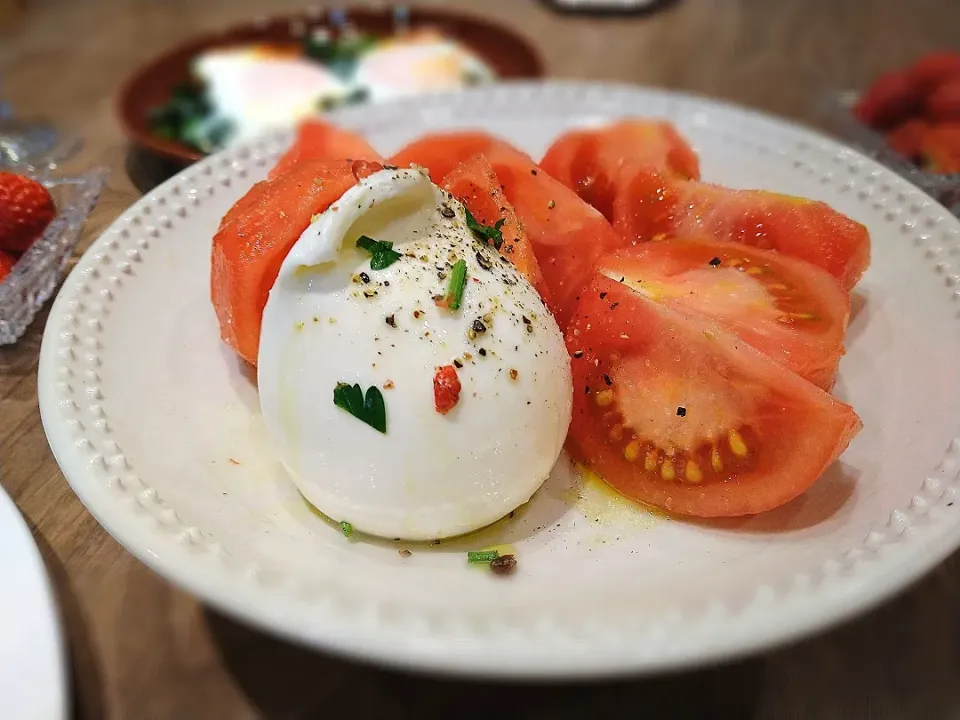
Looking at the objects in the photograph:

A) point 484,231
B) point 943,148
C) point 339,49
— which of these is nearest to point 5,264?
point 484,231

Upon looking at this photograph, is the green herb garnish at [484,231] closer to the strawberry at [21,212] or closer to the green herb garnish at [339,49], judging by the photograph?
the strawberry at [21,212]

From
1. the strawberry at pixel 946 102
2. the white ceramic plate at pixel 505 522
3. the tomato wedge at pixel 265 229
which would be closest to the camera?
the white ceramic plate at pixel 505 522

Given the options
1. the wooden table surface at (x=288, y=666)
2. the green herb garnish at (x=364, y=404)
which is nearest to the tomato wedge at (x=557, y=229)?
the green herb garnish at (x=364, y=404)

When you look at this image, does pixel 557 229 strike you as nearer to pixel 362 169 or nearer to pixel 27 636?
pixel 362 169

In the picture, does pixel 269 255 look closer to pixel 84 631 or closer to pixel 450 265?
pixel 450 265

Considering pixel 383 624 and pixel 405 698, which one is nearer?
pixel 383 624

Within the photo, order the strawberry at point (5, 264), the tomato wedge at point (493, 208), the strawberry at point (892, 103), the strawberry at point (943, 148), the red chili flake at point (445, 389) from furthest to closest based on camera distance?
the strawberry at point (892, 103)
the strawberry at point (943, 148)
the strawberry at point (5, 264)
the tomato wedge at point (493, 208)
the red chili flake at point (445, 389)

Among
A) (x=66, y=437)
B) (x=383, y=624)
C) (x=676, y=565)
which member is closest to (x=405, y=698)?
(x=383, y=624)
